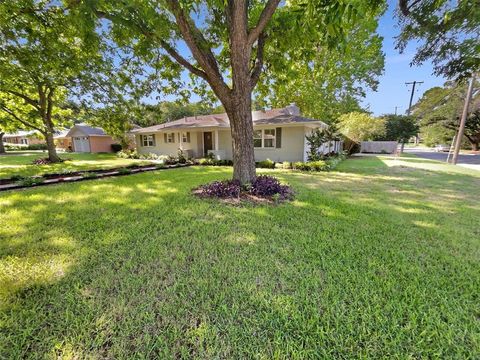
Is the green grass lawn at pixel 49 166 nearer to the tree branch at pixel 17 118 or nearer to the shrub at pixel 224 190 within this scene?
the tree branch at pixel 17 118

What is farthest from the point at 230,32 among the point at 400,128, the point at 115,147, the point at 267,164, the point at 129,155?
the point at 400,128

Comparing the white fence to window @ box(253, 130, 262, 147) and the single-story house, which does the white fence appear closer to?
the single-story house

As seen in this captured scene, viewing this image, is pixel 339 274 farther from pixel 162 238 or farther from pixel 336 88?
pixel 336 88

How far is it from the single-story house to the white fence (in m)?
20.4

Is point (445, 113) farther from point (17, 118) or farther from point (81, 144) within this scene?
point (81, 144)

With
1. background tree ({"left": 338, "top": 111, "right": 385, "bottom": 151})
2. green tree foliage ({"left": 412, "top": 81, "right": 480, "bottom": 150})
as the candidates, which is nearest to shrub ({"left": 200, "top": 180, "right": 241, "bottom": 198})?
background tree ({"left": 338, "top": 111, "right": 385, "bottom": 151})

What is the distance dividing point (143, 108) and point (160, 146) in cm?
792

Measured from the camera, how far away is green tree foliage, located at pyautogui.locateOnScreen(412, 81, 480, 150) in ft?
90.1

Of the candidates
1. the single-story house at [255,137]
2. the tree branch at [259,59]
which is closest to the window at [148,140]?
the single-story house at [255,137]

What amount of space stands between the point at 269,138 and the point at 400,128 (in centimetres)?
2874

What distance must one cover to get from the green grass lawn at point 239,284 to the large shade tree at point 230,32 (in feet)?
9.20

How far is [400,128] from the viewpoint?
31.8m

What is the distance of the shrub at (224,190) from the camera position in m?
5.89

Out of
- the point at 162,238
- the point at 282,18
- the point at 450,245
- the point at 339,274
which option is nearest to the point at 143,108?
the point at 282,18
